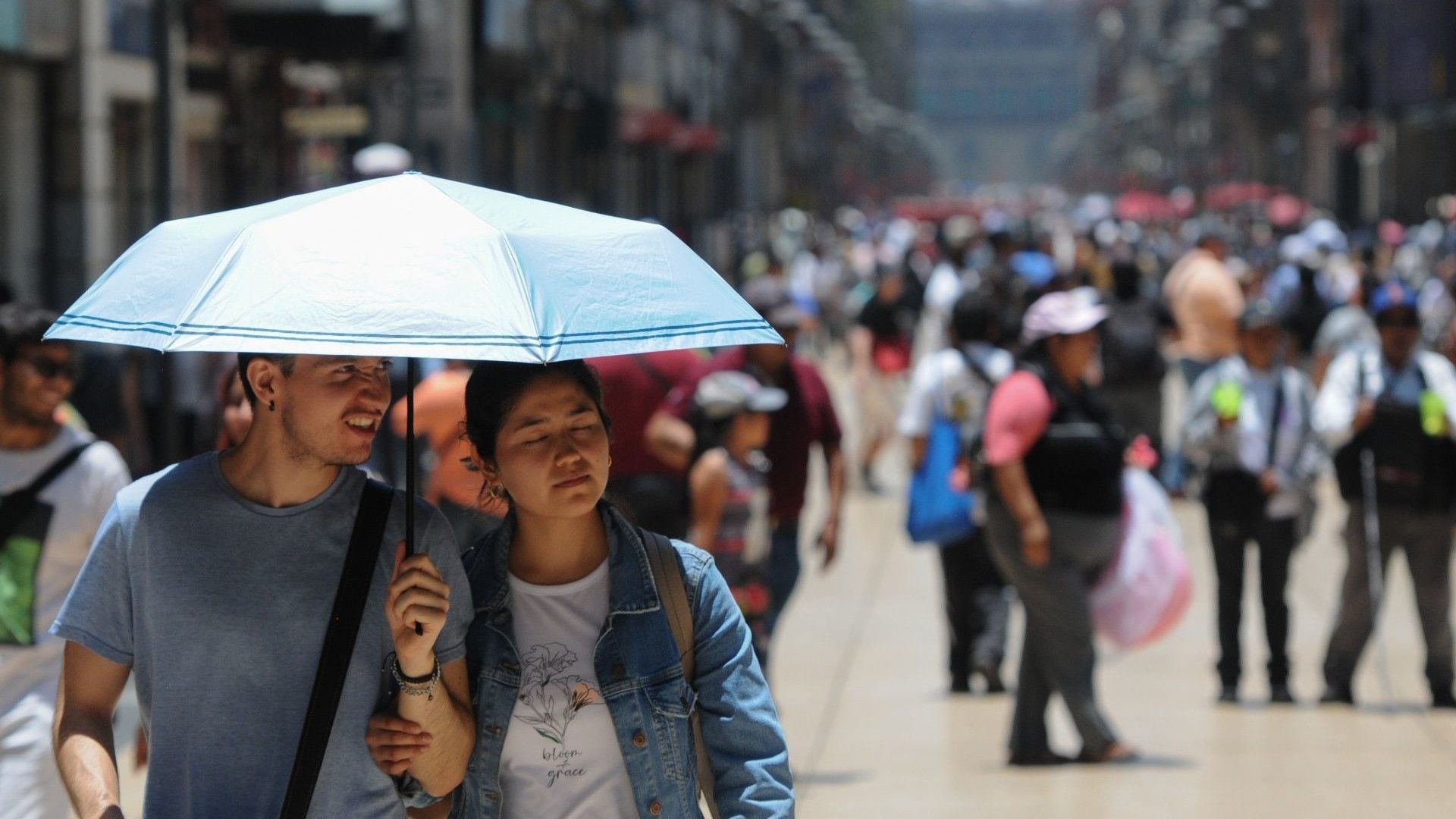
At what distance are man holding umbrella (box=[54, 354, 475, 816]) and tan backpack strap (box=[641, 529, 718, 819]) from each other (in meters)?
0.28

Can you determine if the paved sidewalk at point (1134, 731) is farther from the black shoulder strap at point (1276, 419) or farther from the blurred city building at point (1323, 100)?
the blurred city building at point (1323, 100)

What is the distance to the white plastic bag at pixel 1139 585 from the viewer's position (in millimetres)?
8797

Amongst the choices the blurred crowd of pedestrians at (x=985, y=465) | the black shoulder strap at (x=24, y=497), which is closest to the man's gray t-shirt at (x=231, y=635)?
the blurred crowd of pedestrians at (x=985, y=465)

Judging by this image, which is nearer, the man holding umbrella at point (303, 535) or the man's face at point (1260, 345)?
the man holding umbrella at point (303, 535)

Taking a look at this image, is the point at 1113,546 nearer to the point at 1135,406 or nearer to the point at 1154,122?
the point at 1135,406

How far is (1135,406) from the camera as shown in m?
16.9

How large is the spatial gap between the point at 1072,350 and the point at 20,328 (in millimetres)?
4081

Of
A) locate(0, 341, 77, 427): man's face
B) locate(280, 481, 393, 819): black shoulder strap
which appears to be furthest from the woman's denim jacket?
locate(0, 341, 77, 427): man's face

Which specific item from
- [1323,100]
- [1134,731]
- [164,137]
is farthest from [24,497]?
[1323,100]

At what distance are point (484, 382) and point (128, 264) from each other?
0.54 metres

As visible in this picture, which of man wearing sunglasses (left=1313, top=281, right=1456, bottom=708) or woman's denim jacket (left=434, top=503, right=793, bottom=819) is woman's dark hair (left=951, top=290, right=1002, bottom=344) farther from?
woman's denim jacket (left=434, top=503, right=793, bottom=819)

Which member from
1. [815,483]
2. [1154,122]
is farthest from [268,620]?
[1154,122]

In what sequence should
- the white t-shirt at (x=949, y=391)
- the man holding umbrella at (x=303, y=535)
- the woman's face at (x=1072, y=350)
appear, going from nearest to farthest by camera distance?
the man holding umbrella at (x=303, y=535) < the woman's face at (x=1072, y=350) < the white t-shirt at (x=949, y=391)

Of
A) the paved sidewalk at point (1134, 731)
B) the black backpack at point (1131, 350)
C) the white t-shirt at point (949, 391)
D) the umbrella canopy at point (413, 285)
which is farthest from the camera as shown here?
the black backpack at point (1131, 350)
